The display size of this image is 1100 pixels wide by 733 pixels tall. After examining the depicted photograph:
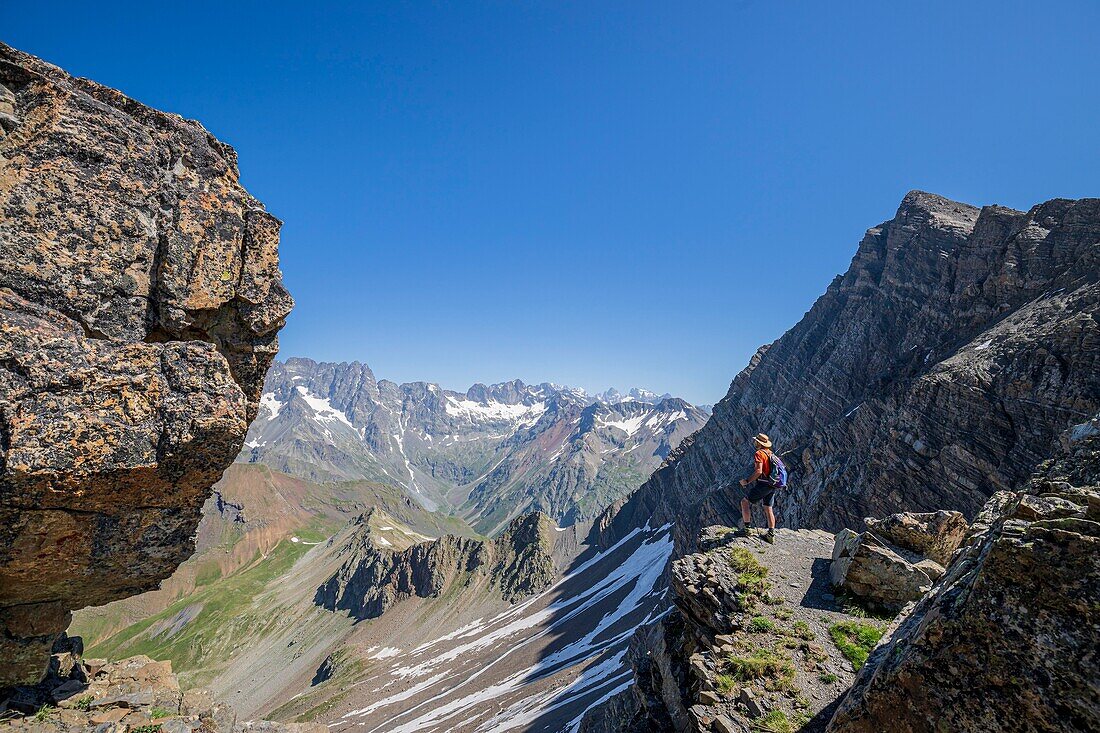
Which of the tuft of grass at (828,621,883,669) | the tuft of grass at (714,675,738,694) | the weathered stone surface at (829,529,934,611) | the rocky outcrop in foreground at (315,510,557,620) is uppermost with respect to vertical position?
the weathered stone surface at (829,529,934,611)

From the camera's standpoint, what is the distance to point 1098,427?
25.8 feet

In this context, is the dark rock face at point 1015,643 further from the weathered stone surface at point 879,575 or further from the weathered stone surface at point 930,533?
the weathered stone surface at point 930,533

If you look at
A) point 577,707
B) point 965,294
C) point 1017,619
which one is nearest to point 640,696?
point 1017,619

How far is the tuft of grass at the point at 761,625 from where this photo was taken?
1320 cm

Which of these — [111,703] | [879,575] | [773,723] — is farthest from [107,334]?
[879,575]

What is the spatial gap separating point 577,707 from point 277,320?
193ft

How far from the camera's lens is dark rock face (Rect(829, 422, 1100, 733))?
4738mm

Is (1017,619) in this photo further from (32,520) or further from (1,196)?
(1,196)

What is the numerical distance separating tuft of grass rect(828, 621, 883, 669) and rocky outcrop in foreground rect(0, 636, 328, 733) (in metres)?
18.1

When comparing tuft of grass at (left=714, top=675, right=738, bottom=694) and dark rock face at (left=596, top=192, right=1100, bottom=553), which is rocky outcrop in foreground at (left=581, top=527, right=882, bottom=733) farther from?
dark rock face at (left=596, top=192, right=1100, bottom=553)

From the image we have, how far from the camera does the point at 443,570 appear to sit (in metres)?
141

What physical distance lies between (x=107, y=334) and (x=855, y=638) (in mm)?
20512

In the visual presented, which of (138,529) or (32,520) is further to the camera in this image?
(138,529)

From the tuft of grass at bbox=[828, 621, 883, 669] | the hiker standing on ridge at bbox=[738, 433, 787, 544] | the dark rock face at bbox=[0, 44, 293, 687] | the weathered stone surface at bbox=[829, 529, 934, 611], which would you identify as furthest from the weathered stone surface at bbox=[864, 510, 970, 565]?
the dark rock face at bbox=[0, 44, 293, 687]
